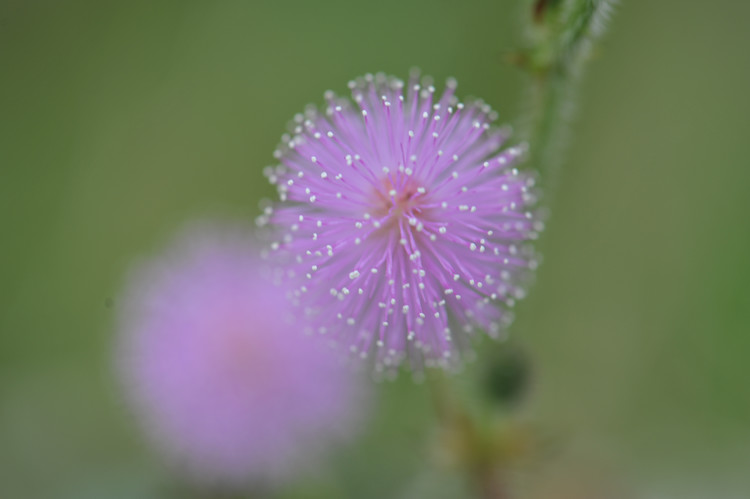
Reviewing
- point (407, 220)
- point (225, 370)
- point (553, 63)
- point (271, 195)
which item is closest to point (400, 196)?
point (407, 220)

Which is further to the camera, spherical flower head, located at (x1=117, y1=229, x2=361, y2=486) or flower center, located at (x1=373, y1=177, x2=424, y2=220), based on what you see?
spherical flower head, located at (x1=117, y1=229, x2=361, y2=486)

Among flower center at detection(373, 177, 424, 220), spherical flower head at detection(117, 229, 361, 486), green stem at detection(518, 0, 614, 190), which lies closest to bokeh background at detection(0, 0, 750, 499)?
spherical flower head at detection(117, 229, 361, 486)

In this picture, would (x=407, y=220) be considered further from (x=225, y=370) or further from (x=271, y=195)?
(x=271, y=195)

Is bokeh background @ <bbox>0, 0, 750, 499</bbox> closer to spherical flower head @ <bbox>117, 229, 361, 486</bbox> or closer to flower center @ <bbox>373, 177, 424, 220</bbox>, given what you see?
spherical flower head @ <bbox>117, 229, 361, 486</bbox>

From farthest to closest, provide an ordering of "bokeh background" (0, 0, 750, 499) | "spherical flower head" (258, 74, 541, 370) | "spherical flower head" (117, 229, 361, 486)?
"bokeh background" (0, 0, 750, 499)
"spherical flower head" (117, 229, 361, 486)
"spherical flower head" (258, 74, 541, 370)

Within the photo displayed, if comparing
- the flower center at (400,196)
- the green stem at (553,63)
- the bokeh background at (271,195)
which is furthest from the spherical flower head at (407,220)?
the bokeh background at (271,195)

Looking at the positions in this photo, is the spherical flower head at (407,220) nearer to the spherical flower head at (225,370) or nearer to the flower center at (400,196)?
the flower center at (400,196)
